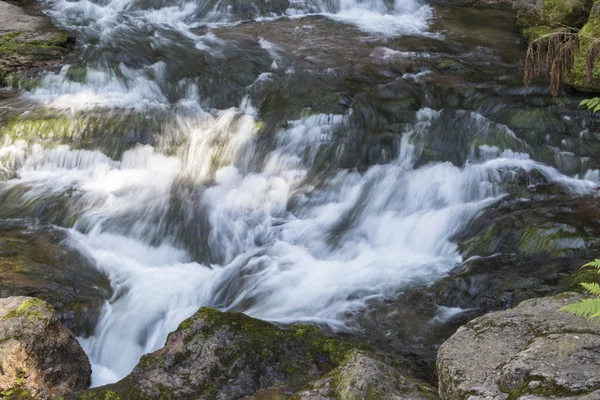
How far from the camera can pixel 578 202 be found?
7.11 meters

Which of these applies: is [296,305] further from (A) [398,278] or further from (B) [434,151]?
(B) [434,151]

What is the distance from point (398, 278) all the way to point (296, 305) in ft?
3.81

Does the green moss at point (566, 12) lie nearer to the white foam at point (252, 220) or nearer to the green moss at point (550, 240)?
the white foam at point (252, 220)

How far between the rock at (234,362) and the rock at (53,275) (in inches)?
62.1

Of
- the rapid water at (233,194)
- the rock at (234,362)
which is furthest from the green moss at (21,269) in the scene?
the rock at (234,362)

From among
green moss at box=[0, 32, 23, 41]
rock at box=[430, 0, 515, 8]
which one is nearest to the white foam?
green moss at box=[0, 32, 23, 41]

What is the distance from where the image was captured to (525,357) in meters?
3.59

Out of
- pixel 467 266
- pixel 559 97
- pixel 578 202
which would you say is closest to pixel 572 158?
pixel 578 202

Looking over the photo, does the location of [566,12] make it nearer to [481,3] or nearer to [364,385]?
[481,3]

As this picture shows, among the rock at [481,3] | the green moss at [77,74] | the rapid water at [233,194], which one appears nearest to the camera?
the rapid water at [233,194]

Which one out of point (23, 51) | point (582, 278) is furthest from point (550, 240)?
point (23, 51)

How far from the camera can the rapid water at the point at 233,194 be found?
6.39 metres

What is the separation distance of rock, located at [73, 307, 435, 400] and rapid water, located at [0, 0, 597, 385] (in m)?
0.98

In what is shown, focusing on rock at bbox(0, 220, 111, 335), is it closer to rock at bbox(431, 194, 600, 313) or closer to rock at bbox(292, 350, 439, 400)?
rock at bbox(292, 350, 439, 400)
